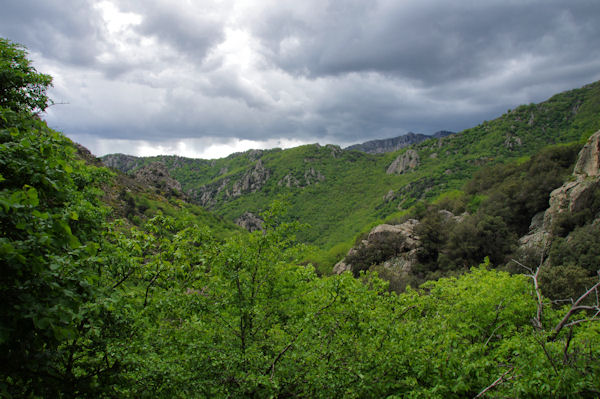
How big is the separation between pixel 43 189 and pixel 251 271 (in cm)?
514

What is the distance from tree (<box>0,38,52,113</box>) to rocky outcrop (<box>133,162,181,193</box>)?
2581 inches

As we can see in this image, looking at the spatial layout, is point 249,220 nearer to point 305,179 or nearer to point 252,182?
point 252,182

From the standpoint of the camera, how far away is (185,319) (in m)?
7.53

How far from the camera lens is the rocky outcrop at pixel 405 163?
128 m

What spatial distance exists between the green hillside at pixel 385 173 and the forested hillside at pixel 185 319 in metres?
61.9

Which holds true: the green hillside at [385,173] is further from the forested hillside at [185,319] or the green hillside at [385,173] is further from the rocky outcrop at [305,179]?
the forested hillside at [185,319]

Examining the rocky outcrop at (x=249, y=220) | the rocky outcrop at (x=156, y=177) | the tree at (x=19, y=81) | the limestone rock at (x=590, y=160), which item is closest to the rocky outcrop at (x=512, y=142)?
the limestone rock at (x=590, y=160)

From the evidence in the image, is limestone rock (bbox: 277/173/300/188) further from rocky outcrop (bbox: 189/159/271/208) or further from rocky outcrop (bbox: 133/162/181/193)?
rocky outcrop (bbox: 133/162/181/193)

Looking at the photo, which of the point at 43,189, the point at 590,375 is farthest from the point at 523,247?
the point at 43,189

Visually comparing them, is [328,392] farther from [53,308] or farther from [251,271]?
[53,308]

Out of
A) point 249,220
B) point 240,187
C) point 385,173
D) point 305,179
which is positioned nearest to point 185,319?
point 249,220

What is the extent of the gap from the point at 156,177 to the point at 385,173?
99353 millimetres

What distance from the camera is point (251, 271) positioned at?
328 inches

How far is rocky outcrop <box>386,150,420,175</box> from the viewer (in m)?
128
